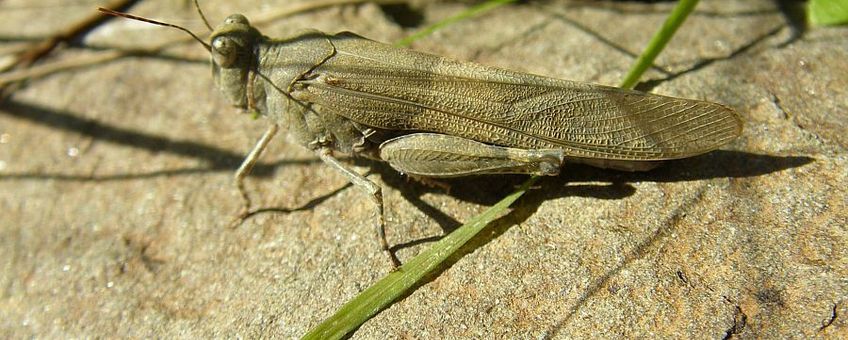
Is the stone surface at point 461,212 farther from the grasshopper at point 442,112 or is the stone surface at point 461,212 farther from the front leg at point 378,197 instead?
the grasshopper at point 442,112

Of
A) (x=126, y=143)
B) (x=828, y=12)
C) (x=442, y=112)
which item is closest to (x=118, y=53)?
(x=126, y=143)

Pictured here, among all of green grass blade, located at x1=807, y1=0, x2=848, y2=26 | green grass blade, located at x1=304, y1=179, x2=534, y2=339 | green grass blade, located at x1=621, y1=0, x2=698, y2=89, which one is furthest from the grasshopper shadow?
green grass blade, located at x1=807, y1=0, x2=848, y2=26

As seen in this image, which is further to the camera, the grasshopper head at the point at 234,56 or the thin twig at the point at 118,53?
the thin twig at the point at 118,53

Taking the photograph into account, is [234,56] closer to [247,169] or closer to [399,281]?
[247,169]

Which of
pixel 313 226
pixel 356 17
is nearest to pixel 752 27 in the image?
pixel 356 17

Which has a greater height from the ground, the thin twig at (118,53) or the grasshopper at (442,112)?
the grasshopper at (442,112)

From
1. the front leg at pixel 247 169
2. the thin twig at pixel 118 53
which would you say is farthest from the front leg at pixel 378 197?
the thin twig at pixel 118 53

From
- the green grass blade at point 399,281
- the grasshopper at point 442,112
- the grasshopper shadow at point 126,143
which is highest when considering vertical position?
the grasshopper at point 442,112
